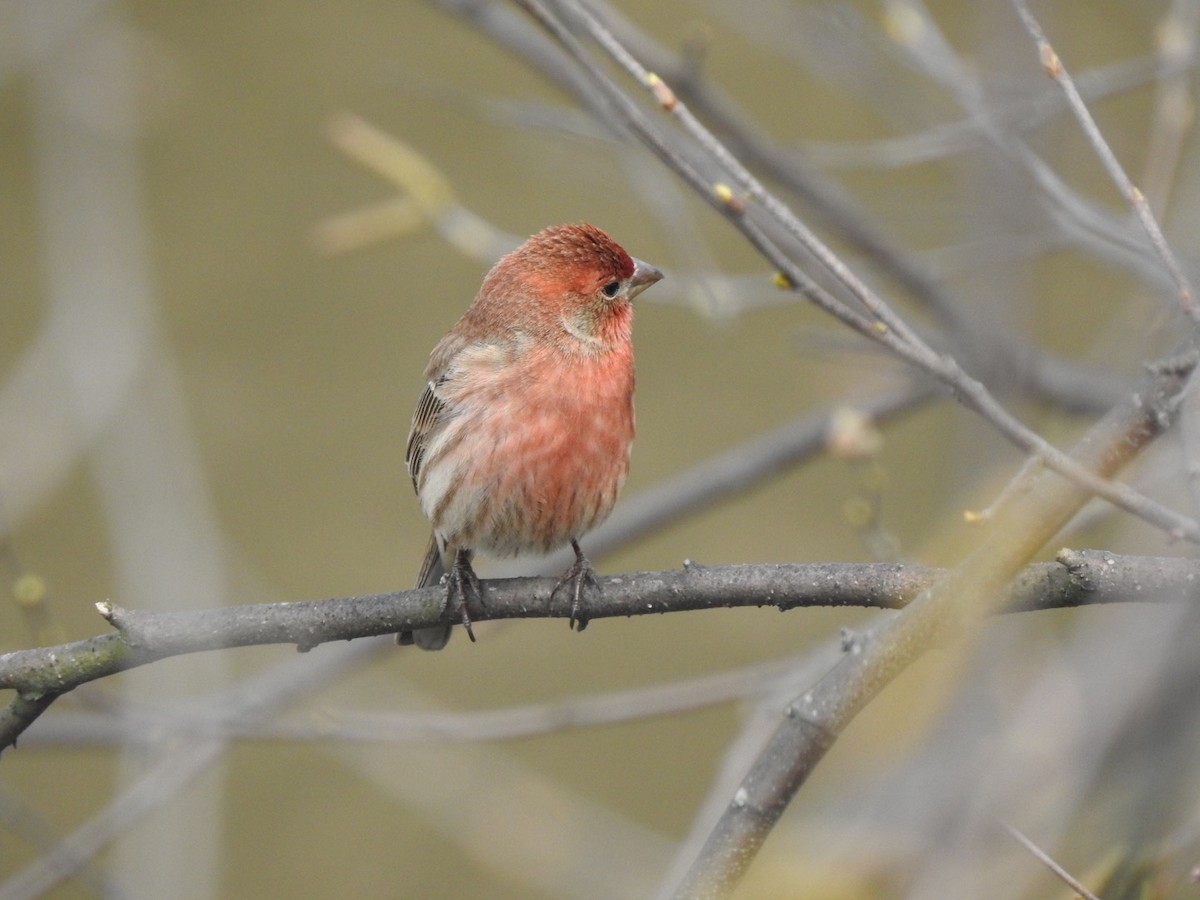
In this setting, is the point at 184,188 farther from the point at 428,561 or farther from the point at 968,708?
the point at 968,708

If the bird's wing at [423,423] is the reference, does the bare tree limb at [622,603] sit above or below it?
below

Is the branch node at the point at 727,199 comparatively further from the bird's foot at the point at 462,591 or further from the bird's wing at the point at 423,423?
the bird's wing at the point at 423,423

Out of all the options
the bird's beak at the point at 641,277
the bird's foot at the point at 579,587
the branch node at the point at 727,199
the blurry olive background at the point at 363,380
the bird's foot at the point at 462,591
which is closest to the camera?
the branch node at the point at 727,199

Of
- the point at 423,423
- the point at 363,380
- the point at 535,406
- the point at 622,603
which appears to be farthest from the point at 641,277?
the point at 363,380

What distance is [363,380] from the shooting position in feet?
24.1

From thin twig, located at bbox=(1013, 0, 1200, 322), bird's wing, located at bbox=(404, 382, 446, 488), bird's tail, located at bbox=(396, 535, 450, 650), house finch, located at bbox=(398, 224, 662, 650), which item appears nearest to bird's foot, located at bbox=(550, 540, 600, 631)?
house finch, located at bbox=(398, 224, 662, 650)

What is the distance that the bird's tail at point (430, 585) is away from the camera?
4051 mm

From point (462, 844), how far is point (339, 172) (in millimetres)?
3383

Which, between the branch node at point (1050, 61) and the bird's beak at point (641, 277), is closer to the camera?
the branch node at point (1050, 61)

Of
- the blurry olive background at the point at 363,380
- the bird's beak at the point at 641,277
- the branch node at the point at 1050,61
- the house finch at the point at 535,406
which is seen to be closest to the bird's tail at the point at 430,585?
the house finch at the point at 535,406

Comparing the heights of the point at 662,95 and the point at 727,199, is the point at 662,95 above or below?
above

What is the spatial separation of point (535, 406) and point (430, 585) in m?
0.64

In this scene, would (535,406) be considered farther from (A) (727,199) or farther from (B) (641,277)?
(A) (727,199)

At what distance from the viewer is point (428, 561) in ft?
14.0
